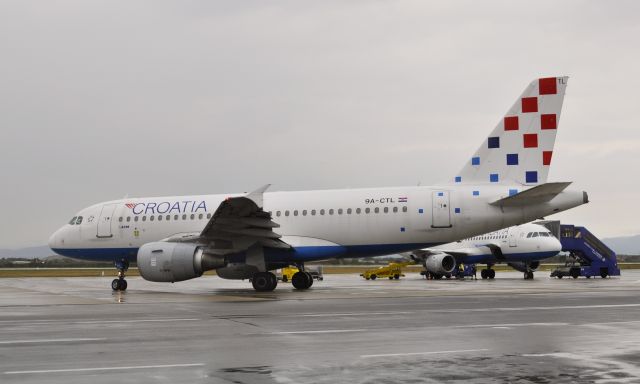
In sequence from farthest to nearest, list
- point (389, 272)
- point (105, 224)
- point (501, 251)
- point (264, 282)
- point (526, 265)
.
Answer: point (389, 272)
point (501, 251)
point (526, 265)
point (105, 224)
point (264, 282)

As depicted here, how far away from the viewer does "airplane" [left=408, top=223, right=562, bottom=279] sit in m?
43.2

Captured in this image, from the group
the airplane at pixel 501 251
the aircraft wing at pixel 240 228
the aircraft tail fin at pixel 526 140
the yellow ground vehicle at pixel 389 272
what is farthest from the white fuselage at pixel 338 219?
the yellow ground vehicle at pixel 389 272

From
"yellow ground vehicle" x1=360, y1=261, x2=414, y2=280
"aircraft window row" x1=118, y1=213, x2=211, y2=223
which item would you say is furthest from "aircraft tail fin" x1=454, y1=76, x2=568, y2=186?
"yellow ground vehicle" x1=360, y1=261, x2=414, y2=280

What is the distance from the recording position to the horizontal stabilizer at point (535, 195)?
25.8 meters

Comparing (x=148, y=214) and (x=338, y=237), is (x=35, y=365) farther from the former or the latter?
(x=148, y=214)

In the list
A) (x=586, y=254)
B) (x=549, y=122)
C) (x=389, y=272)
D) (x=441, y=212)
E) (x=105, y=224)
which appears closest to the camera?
(x=441, y=212)

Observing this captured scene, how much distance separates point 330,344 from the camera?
11.0 m

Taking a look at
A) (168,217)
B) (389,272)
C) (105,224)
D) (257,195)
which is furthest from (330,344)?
(389,272)

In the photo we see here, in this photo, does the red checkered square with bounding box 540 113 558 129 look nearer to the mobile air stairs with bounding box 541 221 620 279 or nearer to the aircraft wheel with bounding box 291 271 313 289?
the aircraft wheel with bounding box 291 271 313 289

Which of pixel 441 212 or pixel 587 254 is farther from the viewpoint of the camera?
pixel 587 254

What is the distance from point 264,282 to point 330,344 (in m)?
17.8

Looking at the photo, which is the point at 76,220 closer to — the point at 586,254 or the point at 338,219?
the point at 338,219

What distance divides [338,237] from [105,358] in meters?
19.9

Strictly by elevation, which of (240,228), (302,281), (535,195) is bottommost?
(302,281)
